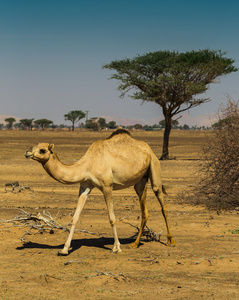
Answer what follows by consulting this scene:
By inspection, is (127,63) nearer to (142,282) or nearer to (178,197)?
(178,197)

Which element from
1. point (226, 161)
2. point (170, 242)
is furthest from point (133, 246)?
point (226, 161)

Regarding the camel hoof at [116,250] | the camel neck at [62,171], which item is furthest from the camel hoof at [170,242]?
the camel neck at [62,171]

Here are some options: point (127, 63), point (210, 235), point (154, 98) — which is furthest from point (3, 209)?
point (127, 63)

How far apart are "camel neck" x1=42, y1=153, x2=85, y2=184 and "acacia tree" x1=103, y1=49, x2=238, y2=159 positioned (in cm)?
2445

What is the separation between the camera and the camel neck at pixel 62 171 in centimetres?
710

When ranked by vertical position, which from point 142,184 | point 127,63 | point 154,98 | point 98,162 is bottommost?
point 142,184

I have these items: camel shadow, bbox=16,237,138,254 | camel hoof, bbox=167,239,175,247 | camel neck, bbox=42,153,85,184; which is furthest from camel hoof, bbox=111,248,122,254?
camel neck, bbox=42,153,85,184

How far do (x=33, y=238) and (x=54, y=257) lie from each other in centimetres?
150

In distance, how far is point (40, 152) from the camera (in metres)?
6.99

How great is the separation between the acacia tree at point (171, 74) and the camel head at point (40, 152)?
24.7m

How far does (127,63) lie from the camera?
33906 mm

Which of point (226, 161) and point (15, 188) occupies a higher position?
point (226, 161)

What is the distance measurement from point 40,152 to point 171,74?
26.6 meters

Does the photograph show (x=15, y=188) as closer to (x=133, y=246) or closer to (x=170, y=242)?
(x=133, y=246)
